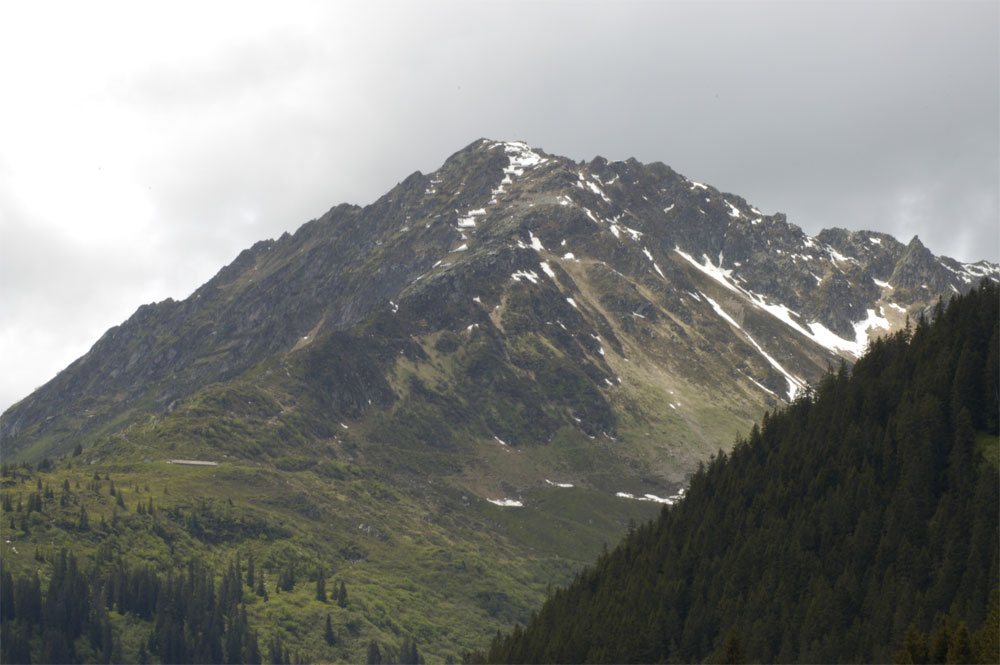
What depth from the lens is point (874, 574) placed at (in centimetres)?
16612

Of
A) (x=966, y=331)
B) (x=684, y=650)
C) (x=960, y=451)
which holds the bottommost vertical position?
(x=684, y=650)

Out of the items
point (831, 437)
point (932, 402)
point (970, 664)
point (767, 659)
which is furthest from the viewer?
point (831, 437)

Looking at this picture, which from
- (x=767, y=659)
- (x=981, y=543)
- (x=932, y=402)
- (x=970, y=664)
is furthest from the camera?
(x=932, y=402)

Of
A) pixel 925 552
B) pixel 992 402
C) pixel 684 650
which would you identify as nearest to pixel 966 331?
pixel 992 402

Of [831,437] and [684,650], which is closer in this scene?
[684,650]

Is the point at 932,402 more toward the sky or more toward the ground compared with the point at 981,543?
more toward the sky

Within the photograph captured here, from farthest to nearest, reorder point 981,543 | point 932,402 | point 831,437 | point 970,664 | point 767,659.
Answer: point 831,437 < point 932,402 < point 767,659 < point 981,543 < point 970,664

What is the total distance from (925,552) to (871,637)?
16.4 m

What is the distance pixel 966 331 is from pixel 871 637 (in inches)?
2397

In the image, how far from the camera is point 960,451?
169m

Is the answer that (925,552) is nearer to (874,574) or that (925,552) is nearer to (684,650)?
(874,574)

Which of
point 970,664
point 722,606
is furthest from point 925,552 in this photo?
point 970,664

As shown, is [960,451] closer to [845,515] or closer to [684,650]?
[845,515]

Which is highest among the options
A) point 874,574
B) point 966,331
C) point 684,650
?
point 966,331
